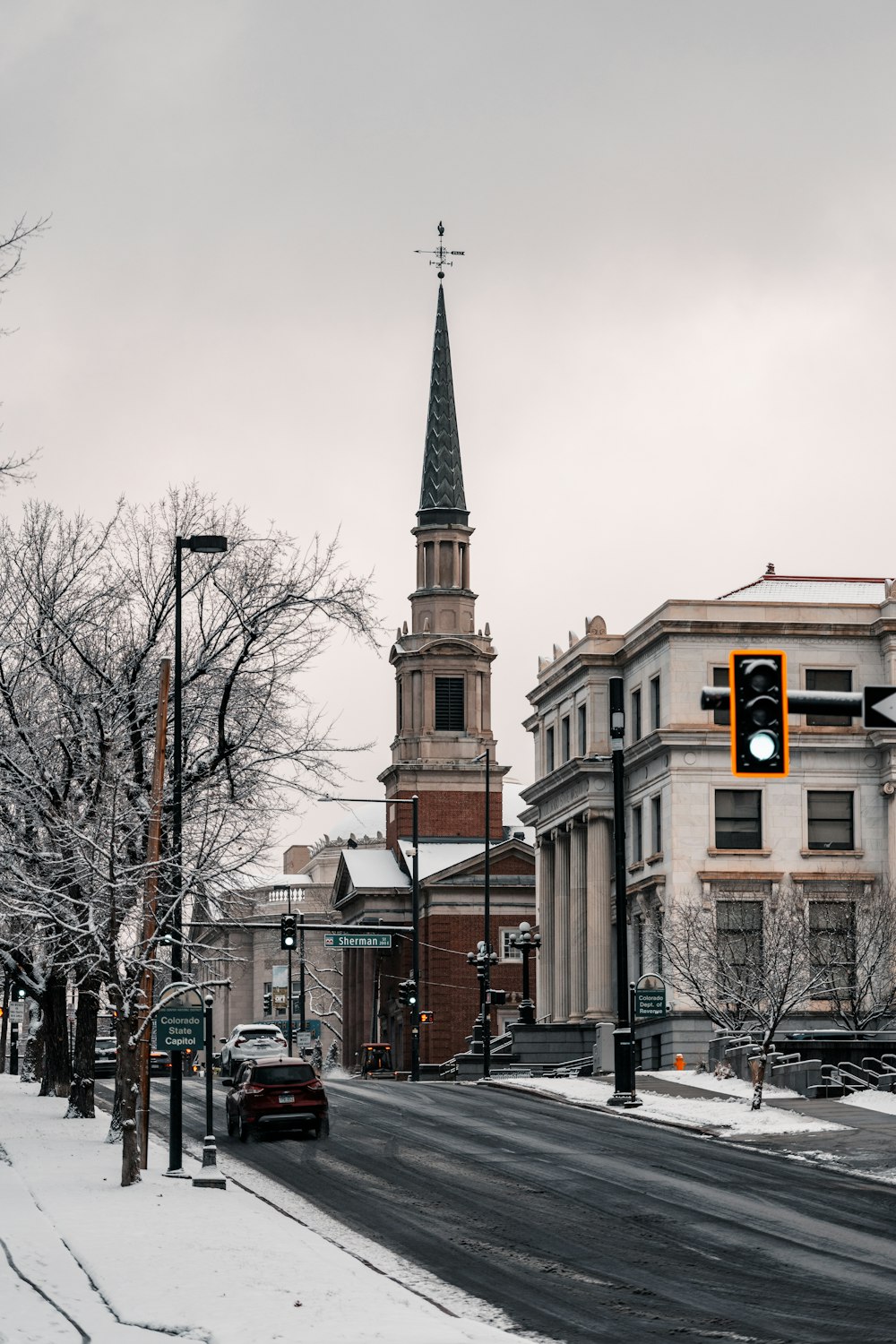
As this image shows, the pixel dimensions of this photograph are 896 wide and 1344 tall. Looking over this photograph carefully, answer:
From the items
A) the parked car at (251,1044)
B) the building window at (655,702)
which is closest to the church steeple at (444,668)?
the building window at (655,702)

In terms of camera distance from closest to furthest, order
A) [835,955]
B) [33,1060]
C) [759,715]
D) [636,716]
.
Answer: [759,715], [33,1060], [835,955], [636,716]

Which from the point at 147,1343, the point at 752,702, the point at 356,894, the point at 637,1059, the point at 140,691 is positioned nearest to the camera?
the point at 147,1343

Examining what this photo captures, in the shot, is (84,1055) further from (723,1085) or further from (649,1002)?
(649,1002)

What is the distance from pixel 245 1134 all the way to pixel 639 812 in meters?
39.4

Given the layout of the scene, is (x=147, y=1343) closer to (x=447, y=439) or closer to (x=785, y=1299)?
(x=785, y=1299)

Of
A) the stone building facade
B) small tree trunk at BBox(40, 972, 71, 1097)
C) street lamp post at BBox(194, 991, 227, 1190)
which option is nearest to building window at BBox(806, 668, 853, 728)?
the stone building facade

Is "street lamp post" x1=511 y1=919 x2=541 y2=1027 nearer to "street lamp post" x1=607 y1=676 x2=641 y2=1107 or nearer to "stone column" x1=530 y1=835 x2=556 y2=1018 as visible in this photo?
"stone column" x1=530 y1=835 x2=556 y2=1018

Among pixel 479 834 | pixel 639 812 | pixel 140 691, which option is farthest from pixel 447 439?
pixel 140 691

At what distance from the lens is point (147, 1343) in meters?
16.5

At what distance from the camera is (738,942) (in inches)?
2613

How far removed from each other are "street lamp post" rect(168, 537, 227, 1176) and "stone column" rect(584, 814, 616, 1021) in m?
43.1

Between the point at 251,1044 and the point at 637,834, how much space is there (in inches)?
910

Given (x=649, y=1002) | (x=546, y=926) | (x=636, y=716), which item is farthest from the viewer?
(x=546, y=926)

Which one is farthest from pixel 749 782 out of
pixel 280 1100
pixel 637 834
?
pixel 280 1100
